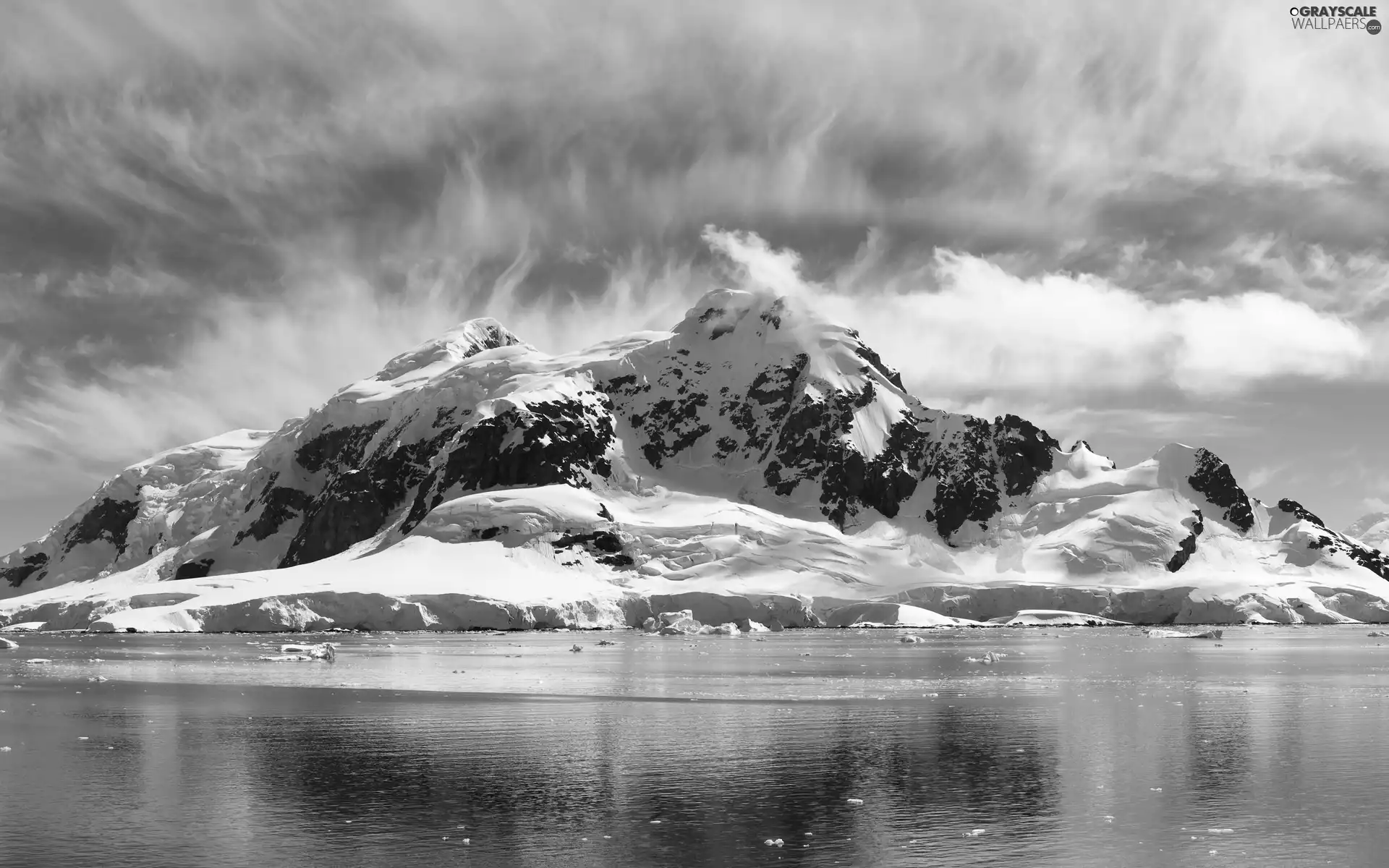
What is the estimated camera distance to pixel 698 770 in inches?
1281

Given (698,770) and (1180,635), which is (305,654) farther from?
(1180,635)

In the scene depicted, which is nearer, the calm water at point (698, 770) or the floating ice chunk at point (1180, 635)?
the calm water at point (698, 770)

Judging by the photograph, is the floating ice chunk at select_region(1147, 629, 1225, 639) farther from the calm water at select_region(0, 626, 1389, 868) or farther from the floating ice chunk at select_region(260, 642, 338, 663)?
the floating ice chunk at select_region(260, 642, 338, 663)

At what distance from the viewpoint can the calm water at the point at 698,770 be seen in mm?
23312

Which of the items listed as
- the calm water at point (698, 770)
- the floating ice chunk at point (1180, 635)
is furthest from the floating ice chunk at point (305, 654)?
the floating ice chunk at point (1180, 635)

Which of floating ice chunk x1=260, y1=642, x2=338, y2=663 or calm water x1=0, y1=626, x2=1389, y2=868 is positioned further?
floating ice chunk x1=260, y1=642, x2=338, y2=663

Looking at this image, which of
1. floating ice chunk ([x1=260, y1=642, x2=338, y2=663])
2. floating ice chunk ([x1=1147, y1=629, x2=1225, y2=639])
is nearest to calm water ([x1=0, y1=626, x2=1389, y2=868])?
floating ice chunk ([x1=260, y1=642, x2=338, y2=663])

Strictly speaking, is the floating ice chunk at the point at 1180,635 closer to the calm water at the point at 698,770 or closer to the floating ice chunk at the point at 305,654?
the calm water at the point at 698,770

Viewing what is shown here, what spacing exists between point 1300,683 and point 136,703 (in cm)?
5500

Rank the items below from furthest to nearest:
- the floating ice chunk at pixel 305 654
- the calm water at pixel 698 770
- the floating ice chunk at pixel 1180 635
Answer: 1. the floating ice chunk at pixel 1180 635
2. the floating ice chunk at pixel 305 654
3. the calm water at pixel 698 770

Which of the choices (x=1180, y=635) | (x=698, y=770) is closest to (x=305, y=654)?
(x=698, y=770)

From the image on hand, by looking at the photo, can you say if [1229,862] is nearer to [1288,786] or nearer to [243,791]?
[1288,786]

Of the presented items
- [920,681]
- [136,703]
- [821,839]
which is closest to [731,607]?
[920,681]

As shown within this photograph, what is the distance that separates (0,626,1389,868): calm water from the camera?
23312 millimetres
